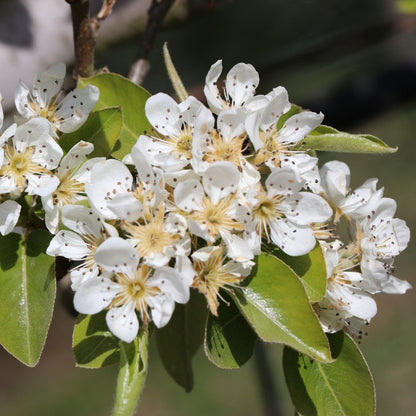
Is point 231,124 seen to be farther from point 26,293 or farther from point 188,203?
point 26,293

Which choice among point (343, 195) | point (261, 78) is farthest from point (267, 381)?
point (343, 195)

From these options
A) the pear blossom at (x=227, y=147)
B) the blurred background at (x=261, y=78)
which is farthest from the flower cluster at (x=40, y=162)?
the blurred background at (x=261, y=78)

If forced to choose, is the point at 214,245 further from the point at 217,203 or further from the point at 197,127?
the point at 197,127

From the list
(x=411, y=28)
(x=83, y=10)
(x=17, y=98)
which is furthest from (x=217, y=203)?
(x=411, y=28)

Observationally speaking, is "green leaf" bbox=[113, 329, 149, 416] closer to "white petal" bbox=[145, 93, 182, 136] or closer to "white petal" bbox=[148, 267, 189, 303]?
"white petal" bbox=[148, 267, 189, 303]

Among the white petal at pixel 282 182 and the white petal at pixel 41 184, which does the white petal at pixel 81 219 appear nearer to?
the white petal at pixel 41 184
